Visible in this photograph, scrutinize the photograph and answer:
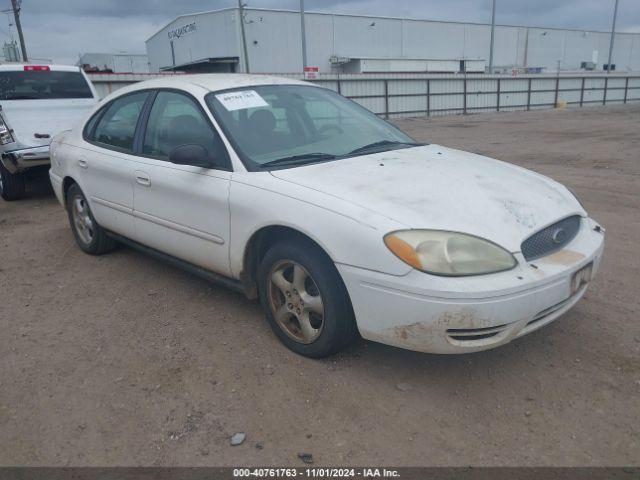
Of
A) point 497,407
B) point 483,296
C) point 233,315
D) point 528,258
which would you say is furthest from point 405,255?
point 233,315

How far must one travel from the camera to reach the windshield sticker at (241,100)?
3557mm

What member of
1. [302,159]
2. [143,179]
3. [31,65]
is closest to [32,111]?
[31,65]

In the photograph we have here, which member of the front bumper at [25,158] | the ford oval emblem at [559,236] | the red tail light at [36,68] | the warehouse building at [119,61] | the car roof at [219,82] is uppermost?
the warehouse building at [119,61]

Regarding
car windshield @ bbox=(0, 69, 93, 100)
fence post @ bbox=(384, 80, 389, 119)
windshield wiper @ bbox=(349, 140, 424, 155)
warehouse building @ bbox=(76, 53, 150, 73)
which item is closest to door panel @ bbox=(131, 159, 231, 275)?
windshield wiper @ bbox=(349, 140, 424, 155)

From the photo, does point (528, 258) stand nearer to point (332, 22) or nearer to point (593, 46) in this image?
point (332, 22)

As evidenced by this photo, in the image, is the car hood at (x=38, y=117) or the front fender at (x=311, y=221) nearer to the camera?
the front fender at (x=311, y=221)

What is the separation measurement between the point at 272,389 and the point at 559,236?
1732 millimetres

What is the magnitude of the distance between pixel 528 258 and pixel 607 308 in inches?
52.3

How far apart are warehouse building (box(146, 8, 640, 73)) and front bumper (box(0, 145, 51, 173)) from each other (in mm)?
35312

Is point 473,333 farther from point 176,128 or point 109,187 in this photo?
point 109,187

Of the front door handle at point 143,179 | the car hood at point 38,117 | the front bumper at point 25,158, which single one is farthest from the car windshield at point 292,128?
the front bumper at point 25,158

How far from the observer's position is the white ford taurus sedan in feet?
8.19

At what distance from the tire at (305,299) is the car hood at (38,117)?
18.8ft

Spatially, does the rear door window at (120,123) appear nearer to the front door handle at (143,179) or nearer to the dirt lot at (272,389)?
the front door handle at (143,179)
